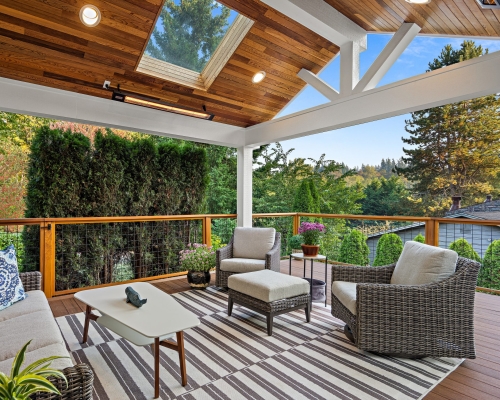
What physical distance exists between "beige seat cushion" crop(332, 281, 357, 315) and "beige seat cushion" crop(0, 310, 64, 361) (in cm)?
201

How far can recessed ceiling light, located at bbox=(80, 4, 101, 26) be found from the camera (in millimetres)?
2951

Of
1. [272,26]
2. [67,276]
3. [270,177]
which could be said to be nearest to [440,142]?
[270,177]

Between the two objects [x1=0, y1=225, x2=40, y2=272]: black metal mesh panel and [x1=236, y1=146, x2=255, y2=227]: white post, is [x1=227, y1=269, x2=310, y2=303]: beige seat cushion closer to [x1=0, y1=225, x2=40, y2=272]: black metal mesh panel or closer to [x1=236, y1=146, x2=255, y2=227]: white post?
[x1=236, y1=146, x2=255, y2=227]: white post

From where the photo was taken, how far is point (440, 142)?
9.17 metres

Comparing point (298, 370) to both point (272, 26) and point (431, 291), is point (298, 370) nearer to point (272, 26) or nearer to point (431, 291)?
point (431, 291)

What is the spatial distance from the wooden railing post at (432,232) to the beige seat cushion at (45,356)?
4.27m

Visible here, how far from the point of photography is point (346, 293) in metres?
2.71

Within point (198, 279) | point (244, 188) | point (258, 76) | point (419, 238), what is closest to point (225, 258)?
point (198, 279)

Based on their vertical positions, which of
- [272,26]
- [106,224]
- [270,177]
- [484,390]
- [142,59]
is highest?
[272,26]

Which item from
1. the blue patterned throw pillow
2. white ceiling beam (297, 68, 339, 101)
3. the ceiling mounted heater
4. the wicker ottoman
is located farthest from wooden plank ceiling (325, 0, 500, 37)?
the blue patterned throw pillow

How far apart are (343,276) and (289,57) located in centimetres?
279

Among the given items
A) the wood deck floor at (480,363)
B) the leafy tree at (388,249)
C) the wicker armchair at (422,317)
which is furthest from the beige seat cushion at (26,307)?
the leafy tree at (388,249)

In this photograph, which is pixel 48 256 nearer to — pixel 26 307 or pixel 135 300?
pixel 26 307

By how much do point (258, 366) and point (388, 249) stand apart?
3.41m
